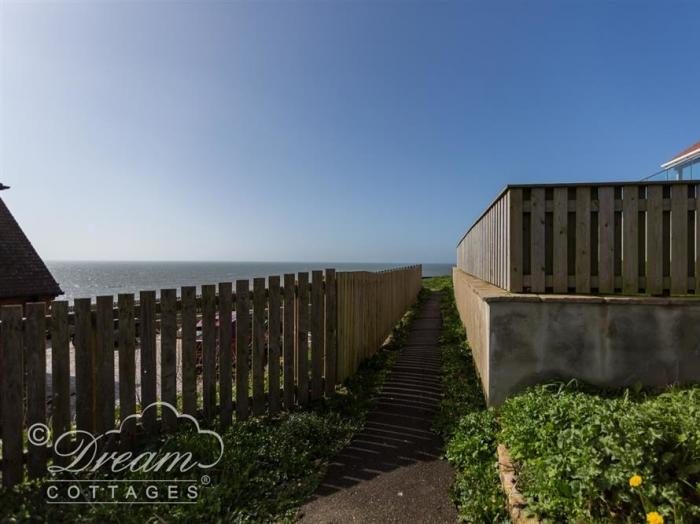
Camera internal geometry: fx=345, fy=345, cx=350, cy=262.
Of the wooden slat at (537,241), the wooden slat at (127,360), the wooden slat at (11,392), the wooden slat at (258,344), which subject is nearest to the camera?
the wooden slat at (11,392)

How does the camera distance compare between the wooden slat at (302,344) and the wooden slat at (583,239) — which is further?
the wooden slat at (302,344)

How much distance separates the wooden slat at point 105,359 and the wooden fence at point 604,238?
4.27 metres

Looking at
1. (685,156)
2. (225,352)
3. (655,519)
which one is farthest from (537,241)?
(685,156)

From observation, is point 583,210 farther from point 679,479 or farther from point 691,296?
point 679,479

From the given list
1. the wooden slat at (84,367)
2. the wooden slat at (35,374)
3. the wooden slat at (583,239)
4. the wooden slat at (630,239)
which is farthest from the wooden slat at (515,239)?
the wooden slat at (35,374)

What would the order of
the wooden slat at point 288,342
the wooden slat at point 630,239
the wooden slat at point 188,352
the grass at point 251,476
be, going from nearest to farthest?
the grass at point 251,476 < the wooden slat at point 188,352 < the wooden slat at point 630,239 < the wooden slat at point 288,342

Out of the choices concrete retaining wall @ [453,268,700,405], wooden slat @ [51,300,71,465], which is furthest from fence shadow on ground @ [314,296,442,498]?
wooden slat @ [51,300,71,465]

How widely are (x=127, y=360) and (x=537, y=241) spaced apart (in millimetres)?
4575

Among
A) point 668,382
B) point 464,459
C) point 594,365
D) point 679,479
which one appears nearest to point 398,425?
point 464,459

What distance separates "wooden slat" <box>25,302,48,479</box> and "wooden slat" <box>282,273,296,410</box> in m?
2.31

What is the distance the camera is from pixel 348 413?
4.32 m

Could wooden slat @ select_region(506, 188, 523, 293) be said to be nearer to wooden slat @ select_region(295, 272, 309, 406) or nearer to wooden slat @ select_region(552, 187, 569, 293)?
wooden slat @ select_region(552, 187, 569, 293)

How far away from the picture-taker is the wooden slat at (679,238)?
3779 mm

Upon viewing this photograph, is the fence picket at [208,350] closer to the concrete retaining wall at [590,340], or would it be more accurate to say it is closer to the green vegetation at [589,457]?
the green vegetation at [589,457]
